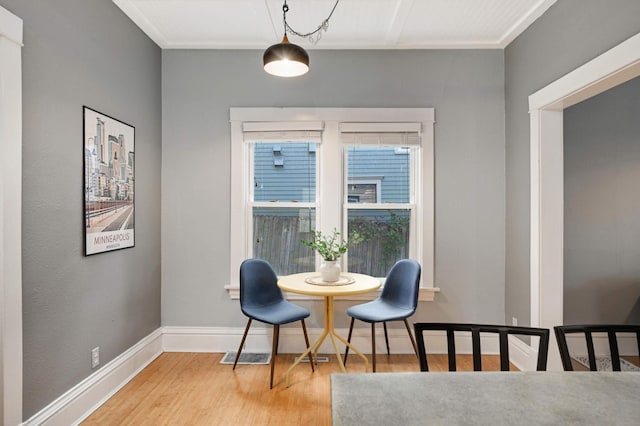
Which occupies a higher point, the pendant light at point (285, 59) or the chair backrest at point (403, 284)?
the pendant light at point (285, 59)

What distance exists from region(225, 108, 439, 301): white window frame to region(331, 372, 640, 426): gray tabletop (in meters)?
2.28

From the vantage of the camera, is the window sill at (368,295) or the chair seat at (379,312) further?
the window sill at (368,295)

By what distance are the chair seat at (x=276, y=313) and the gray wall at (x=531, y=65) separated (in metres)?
1.80

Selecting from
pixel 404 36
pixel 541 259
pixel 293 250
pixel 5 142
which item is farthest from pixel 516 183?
pixel 5 142

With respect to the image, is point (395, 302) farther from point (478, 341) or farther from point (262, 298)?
point (478, 341)

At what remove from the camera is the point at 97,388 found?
249 centimetres

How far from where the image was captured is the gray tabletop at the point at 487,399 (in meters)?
0.92

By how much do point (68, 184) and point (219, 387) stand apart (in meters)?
1.70

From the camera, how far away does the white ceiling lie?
2760 mm

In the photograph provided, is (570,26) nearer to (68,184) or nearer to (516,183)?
Result: (516,183)

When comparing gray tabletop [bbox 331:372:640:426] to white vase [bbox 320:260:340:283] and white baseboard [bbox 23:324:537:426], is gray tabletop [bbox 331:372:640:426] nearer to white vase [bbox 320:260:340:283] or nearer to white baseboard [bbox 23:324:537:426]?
white vase [bbox 320:260:340:283]

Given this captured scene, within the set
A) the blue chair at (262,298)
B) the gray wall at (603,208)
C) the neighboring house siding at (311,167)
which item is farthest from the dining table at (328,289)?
the gray wall at (603,208)

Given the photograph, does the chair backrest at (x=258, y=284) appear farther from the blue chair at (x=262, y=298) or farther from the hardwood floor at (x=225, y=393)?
the hardwood floor at (x=225, y=393)

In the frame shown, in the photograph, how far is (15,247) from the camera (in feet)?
5.98
